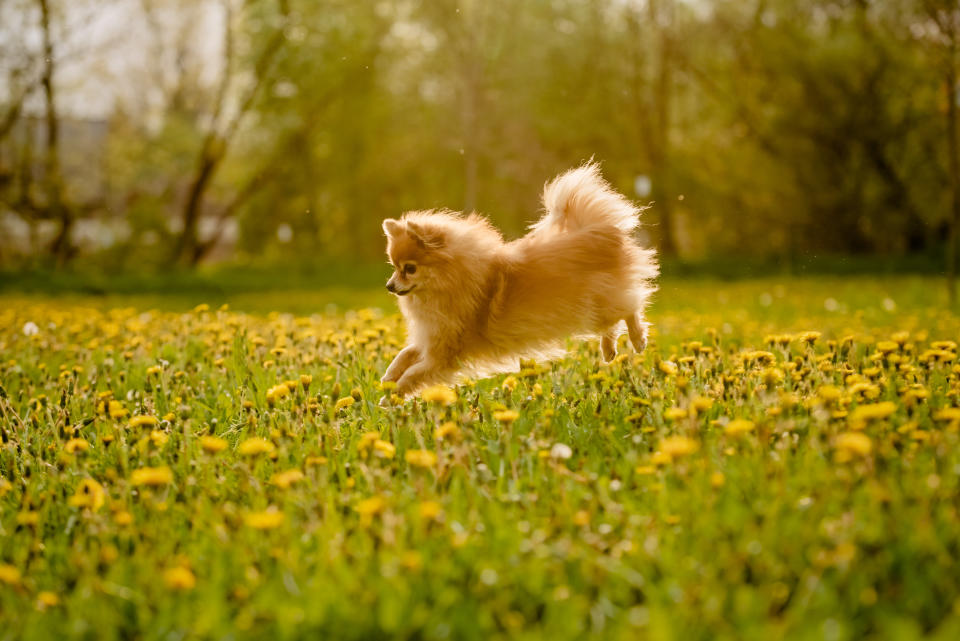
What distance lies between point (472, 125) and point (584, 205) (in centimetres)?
1388

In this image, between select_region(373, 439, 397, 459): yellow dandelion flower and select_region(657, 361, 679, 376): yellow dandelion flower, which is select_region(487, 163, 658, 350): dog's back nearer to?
select_region(657, 361, 679, 376): yellow dandelion flower

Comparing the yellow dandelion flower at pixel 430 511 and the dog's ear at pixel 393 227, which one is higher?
the dog's ear at pixel 393 227

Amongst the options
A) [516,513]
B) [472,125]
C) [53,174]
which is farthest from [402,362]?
[53,174]

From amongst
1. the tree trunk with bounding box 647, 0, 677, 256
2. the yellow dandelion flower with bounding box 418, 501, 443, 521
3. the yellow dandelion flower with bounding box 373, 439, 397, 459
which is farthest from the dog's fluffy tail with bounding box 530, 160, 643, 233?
the tree trunk with bounding box 647, 0, 677, 256

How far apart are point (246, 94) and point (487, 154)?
617 cm

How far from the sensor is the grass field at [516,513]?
1829 mm

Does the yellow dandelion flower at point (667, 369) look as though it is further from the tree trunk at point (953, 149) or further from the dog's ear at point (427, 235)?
the tree trunk at point (953, 149)

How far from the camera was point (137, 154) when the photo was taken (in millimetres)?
20594

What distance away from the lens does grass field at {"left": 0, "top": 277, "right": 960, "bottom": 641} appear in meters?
1.83

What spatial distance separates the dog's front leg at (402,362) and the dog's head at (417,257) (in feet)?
0.92

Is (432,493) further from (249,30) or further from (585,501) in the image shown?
(249,30)

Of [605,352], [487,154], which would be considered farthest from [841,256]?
[605,352]

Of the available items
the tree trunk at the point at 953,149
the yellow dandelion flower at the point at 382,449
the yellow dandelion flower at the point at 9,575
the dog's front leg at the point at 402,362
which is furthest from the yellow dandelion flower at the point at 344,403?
the tree trunk at the point at 953,149

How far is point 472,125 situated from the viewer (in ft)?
58.3
